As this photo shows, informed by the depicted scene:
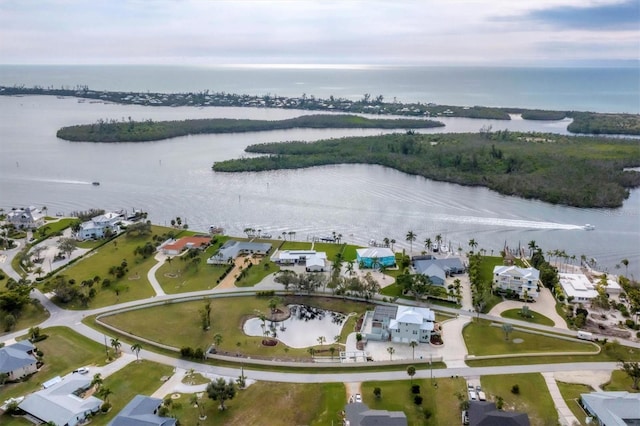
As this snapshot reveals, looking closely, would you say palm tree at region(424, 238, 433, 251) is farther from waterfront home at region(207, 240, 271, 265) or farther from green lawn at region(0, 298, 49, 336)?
green lawn at region(0, 298, 49, 336)

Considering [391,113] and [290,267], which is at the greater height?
[391,113]

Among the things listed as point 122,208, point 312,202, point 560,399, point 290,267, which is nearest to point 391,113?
point 312,202

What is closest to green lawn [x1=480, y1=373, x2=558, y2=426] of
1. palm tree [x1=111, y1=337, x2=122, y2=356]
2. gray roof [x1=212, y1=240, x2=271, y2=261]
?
palm tree [x1=111, y1=337, x2=122, y2=356]

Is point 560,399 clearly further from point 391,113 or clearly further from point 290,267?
point 391,113

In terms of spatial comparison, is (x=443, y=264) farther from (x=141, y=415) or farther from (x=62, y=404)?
(x=62, y=404)

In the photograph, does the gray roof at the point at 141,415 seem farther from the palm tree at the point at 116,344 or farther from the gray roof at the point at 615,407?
the gray roof at the point at 615,407
